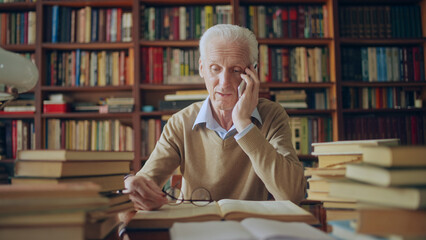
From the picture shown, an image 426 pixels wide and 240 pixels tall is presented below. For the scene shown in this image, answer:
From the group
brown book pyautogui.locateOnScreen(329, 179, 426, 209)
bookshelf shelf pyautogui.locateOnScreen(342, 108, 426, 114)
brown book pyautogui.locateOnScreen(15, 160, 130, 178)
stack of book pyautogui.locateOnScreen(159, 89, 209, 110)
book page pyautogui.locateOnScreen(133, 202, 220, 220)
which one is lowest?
book page pyautogui.locateOnScreen(133, 202, 220, 220)

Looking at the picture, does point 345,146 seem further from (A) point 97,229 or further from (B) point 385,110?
(B) point 385,110

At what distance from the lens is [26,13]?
2771 mm

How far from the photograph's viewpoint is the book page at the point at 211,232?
565mm

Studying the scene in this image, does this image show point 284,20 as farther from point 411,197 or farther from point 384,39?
point 411,197

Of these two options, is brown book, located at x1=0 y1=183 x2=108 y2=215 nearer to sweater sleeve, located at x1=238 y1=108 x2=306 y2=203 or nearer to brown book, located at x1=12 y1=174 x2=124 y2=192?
brown book, located at x1=12 y1=174 x2=124 y2=192

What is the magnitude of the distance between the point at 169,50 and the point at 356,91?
153cm

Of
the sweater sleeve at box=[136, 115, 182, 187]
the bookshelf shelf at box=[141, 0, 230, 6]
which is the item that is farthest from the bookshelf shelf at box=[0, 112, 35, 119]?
the sweater sleeve at box=[136, 115, 182, 187]

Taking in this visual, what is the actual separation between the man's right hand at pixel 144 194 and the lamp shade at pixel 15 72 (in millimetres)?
376

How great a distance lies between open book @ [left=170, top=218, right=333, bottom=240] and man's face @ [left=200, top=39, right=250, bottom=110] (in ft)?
2.83

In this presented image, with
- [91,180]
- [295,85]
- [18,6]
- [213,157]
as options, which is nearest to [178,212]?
[91,180]

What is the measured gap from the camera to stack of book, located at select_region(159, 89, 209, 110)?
8.81ft

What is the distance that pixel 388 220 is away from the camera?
0.53 metres

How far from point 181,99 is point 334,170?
1919 mm

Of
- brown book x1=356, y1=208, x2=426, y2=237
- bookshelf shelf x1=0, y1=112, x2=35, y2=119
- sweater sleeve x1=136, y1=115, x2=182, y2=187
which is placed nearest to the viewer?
brown book x1=356, y1=208, x2=426, y2=237
